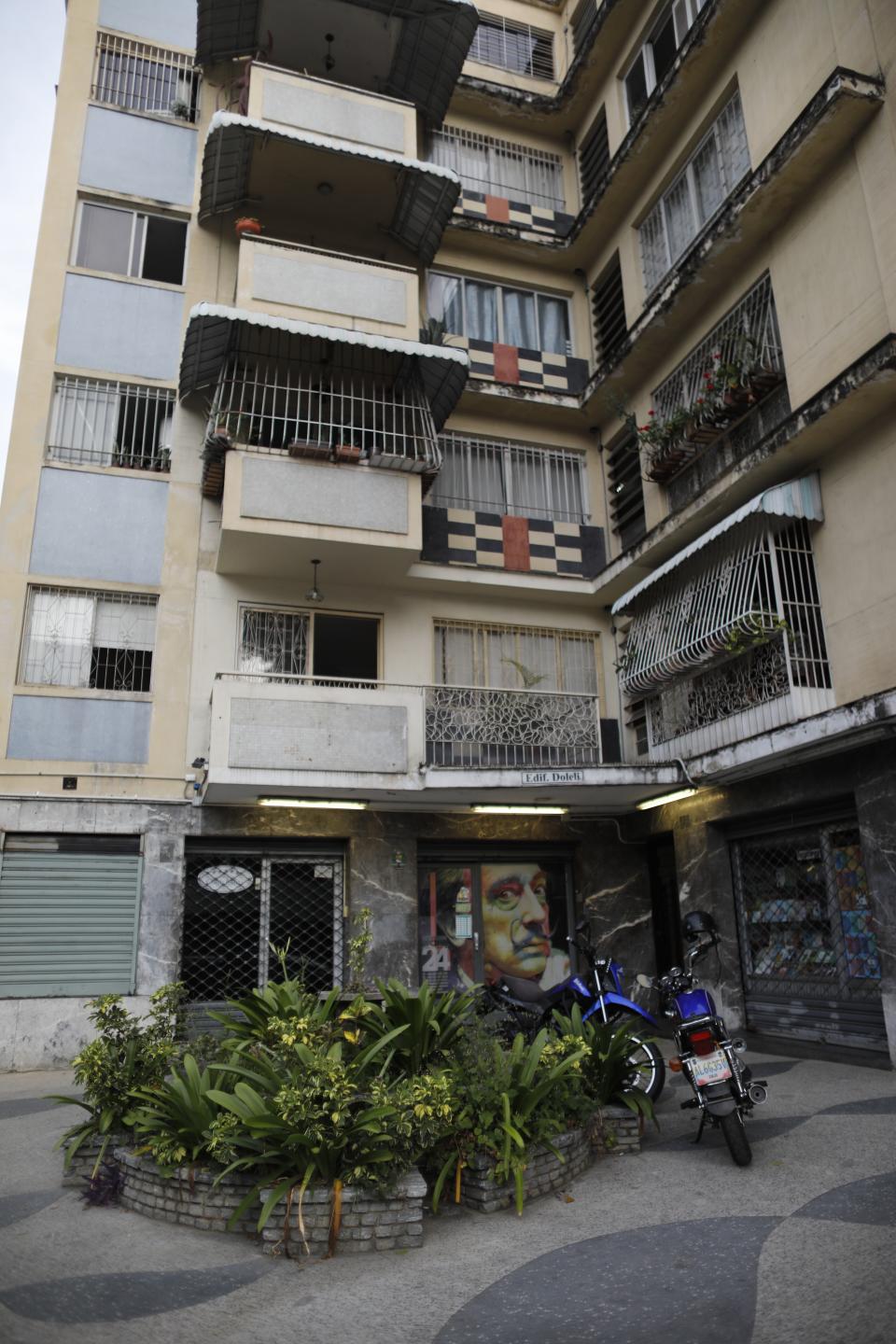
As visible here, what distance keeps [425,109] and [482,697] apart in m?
10.2

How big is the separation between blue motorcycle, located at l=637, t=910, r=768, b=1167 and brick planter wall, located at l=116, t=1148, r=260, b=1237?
2802 millimetres

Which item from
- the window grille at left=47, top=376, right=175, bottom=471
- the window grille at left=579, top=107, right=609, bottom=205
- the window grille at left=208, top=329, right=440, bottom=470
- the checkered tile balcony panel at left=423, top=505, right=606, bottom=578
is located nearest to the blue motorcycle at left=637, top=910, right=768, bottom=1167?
the window grille at left=208, top=329, right=440, bottom=470

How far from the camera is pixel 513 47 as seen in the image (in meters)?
17.5

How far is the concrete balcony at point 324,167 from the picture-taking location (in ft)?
44.6

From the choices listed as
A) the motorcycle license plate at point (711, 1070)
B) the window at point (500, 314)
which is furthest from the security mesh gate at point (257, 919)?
the window at point (500, 314)

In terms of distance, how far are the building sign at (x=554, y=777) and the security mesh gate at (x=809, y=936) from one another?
229cm

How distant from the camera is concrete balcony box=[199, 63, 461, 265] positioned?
13.6 meters

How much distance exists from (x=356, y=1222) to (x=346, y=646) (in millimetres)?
9356

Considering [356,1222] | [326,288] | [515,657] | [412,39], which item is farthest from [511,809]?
[412,39]

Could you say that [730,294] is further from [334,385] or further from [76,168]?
[76,168]

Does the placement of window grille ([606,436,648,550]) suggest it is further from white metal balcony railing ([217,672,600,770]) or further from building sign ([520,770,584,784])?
building sign ([520,770,584,784])

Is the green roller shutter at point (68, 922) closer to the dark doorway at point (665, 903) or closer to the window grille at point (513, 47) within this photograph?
the dark doorway at point (665, 903)

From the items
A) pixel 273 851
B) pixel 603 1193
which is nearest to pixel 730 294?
pixel 273 851

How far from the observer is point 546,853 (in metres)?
13.8
